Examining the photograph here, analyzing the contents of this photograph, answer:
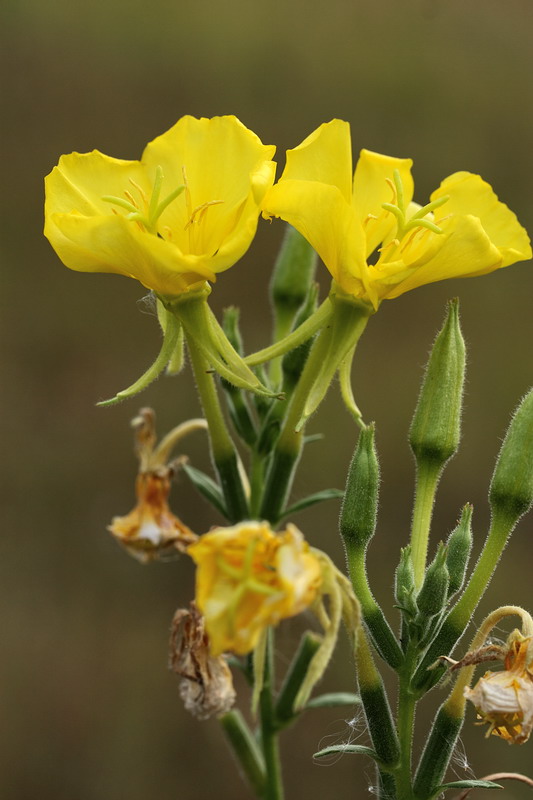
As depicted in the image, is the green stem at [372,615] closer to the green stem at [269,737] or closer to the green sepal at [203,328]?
the green sepal at [203,328]

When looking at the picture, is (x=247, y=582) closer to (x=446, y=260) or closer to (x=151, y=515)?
(x=446, y=260)

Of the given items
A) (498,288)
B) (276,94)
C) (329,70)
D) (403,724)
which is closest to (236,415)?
(403,724)

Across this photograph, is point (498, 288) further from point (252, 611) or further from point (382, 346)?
point (252, 611)

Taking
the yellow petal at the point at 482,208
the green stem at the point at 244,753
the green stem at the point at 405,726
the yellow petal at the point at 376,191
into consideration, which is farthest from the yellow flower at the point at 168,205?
the green stem at the point at 244,753

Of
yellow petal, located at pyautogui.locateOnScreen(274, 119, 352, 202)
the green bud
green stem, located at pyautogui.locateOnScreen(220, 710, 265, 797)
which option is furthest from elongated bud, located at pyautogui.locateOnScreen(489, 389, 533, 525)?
green stem, located at pyautogui.locateOnScreen(220, 710, 265, 797)

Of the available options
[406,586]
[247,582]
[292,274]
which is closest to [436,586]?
[406,586]
